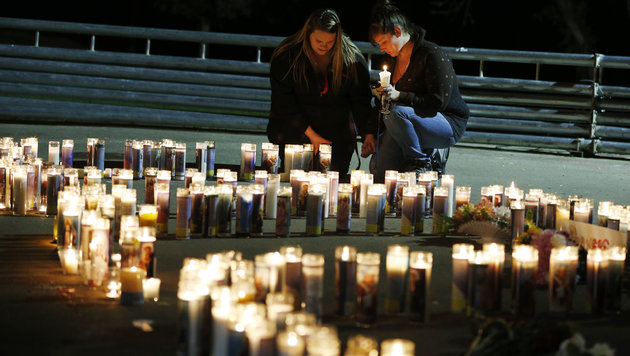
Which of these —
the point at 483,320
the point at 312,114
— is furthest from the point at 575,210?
the point at 312,114

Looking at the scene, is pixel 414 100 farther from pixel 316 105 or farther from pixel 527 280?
pixel 527 280

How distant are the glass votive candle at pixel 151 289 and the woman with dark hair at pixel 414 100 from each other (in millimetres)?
3013

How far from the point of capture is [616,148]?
10.6 metres

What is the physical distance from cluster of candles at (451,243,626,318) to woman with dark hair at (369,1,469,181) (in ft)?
8.86

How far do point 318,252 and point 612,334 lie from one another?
6.34 feet

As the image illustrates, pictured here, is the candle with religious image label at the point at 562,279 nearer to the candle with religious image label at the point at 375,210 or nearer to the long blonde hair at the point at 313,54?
the candle with religious image label at the point at 375,210

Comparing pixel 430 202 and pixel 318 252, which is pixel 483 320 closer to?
pixel 318 252

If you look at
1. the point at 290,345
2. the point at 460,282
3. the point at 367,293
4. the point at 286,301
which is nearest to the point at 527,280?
the point at 460,282

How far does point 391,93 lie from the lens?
7137 mm

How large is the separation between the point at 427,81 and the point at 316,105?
1.11 m

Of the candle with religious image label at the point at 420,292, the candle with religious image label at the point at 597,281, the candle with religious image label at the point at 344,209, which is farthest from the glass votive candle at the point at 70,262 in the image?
the candle with religious image label at the point at 597,281

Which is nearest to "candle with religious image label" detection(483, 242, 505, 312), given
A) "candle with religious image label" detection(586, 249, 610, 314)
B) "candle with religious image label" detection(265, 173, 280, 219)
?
"candle with religious image label" detection(586, 249, 610, 314)

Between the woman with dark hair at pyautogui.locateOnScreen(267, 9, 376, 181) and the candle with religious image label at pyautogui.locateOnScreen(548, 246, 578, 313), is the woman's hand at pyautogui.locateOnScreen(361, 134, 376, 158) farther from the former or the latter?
the candle with religious image label at pyautogui.locateOnScreen(548, 246, 578, 313)

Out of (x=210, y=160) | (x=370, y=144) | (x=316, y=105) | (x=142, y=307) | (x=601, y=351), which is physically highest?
(x=316, y=105)
